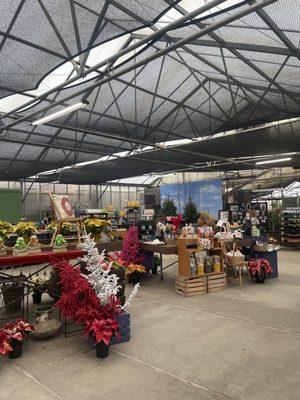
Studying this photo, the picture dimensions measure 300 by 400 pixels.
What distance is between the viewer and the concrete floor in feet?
8.63

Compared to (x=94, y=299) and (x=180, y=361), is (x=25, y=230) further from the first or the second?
(x=180, y=361)

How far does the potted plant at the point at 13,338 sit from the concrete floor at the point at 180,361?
0.35 feet

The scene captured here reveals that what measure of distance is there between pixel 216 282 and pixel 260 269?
1.11 metres

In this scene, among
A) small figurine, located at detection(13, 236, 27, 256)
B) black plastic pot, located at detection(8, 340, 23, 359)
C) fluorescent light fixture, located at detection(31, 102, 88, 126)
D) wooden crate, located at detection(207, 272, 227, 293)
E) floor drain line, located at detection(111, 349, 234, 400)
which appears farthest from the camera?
fluorescent light fixture, located at detection(31, 102, 88, 126)

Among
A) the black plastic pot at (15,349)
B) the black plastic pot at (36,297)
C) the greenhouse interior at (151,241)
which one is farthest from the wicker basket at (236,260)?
the black plastic pot at (15,349)

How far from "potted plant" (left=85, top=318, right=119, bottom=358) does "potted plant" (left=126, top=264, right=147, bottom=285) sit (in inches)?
123

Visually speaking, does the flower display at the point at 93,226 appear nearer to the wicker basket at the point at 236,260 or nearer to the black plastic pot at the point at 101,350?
the black plastic pot at the point at 101,350

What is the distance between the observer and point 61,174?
16.9m

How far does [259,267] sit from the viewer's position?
6395 millimetres

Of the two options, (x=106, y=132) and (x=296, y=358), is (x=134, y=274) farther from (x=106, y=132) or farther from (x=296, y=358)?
(x=106, y=132)

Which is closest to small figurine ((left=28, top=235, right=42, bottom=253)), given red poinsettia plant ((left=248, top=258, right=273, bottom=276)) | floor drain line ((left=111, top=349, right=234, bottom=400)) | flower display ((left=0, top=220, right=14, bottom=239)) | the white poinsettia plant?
flower display ((left=0, top=220, right=14, bottom=239))

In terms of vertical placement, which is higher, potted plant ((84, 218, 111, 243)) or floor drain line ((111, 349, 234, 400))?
potted plant ((84, 218, 111, 243))

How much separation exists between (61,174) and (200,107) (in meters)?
10.1

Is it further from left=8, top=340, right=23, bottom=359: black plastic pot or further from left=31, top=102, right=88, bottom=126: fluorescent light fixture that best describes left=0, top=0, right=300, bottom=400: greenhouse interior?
left=31, top=102, right=88, bottom=126: fluorescent light fixture
